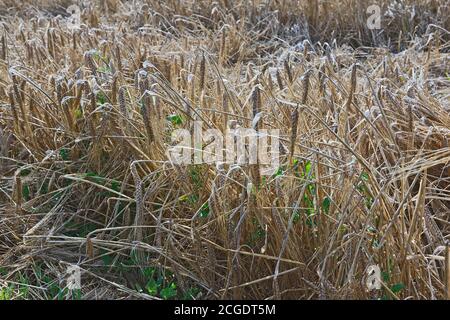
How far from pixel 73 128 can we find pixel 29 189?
0.27 metres

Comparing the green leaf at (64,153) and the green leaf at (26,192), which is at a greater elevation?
the green leaf at (64,153)

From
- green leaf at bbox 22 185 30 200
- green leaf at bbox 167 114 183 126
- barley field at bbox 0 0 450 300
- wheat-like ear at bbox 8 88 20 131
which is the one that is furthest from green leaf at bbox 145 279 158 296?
wheat-like ear at bbox 8 88 20 131

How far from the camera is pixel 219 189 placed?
6.40ft

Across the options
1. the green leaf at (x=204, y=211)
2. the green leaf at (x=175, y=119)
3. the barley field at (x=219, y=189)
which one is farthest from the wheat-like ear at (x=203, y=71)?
the green leaf at (x=204, y=211)

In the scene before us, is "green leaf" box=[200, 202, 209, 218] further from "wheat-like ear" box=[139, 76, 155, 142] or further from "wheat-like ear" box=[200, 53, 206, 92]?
"wheat-like ear" box=[200, 53, 206, 92]

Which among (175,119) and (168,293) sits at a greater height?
(175,119)

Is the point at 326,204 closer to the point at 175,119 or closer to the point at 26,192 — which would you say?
the point at 175,119

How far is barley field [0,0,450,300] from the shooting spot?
1.86 metres

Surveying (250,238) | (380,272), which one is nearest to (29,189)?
(250,238)

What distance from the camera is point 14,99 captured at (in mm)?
2723

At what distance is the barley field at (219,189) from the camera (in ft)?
6.12

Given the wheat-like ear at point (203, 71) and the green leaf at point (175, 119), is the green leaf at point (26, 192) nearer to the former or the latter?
the green leaf at point (175, 119)

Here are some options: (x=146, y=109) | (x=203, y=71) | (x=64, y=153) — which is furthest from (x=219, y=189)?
(x=64, y=153)
